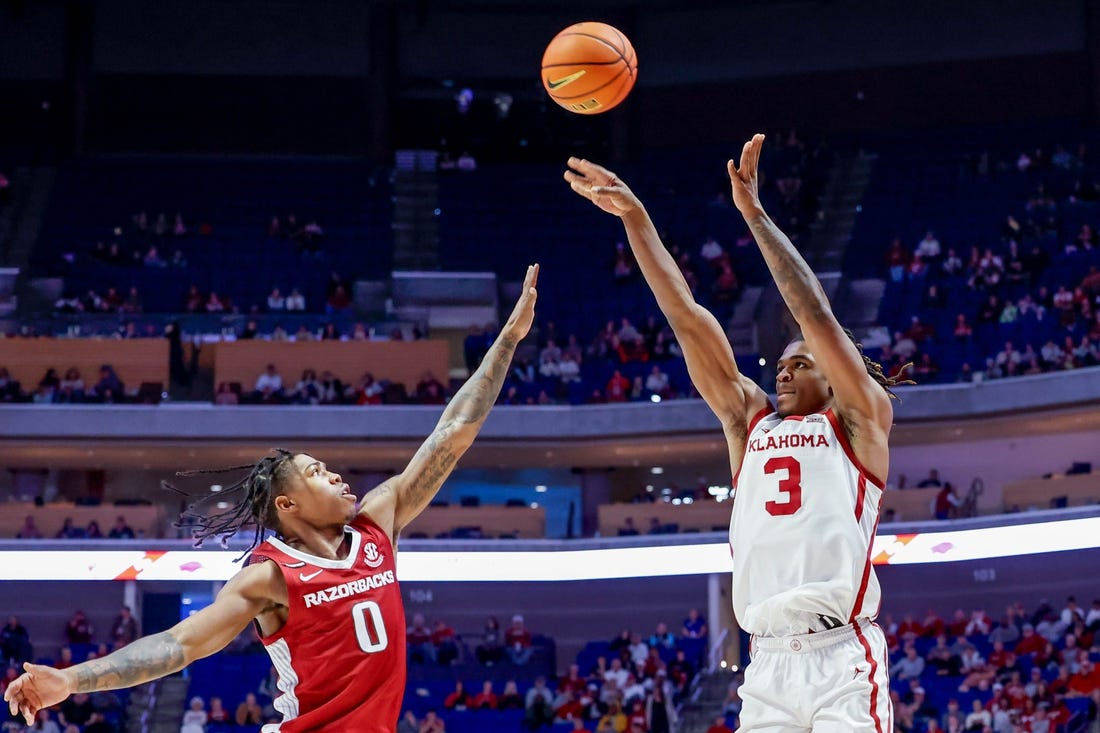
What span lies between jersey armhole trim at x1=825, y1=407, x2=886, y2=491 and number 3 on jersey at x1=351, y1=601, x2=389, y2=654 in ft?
5.72

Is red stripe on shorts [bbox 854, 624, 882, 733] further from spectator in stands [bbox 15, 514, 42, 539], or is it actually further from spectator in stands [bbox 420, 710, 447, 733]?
spectator in stands [bbox 15, 514, 42, 539]

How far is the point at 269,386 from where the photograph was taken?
84.2 feet

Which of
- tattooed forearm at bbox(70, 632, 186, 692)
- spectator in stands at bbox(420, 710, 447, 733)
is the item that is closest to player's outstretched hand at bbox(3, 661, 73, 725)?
tattooed forearm at bbox(70, 632, 186, 692)

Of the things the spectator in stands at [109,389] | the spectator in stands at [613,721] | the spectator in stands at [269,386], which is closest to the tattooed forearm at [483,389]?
the spectator in stands at [613,721]

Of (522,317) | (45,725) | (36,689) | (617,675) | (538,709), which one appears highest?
(522,317)

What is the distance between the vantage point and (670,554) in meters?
24.2

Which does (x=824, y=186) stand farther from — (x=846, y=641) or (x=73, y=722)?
(x=846, y=641)

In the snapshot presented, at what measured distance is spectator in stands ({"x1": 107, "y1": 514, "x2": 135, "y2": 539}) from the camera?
2395 centimetres

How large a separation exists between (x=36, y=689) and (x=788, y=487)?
2.56 m

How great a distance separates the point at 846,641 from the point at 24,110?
31.9m

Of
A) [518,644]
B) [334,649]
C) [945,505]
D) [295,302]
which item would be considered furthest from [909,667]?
[334,649]

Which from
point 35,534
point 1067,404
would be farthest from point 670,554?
point 35,534

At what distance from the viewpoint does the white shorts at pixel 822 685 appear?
4719 mm

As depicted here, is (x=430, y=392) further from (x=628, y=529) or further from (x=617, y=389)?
(x=628, y=529)
